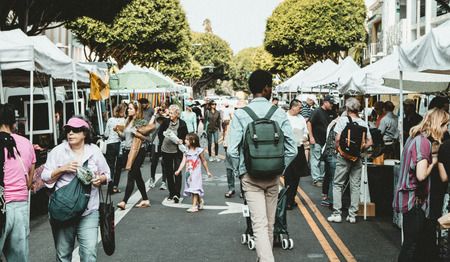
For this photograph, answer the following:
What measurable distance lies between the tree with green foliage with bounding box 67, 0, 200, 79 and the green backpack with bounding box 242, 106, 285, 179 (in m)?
23.6

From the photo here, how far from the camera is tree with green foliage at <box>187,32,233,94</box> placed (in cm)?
9212

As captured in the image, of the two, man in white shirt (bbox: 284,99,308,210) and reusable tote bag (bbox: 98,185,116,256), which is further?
man in white shirt (bbox: 284,99,308,210)

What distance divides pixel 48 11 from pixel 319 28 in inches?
1180

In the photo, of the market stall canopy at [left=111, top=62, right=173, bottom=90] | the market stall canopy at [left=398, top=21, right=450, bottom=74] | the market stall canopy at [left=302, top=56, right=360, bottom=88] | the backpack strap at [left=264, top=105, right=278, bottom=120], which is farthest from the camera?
the market stall canopy at [left=111, top=62, right=173, bottom=90]

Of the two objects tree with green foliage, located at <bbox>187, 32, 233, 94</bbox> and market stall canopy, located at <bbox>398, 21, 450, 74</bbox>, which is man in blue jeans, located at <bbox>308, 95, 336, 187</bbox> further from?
tree with green foliage, located at <bbox>187, 32, 233, 94</bbox>

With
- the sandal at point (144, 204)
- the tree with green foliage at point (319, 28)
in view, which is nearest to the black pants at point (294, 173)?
the sandal at point (144, 204)

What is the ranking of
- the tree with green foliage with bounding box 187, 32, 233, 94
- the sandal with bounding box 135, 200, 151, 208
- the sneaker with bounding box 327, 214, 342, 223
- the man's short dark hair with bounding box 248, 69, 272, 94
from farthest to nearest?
1. the tree with green foliage with bounding box 187, 32, 233, 94
2. the sandal with bounding box 135, 200, 151, 208
3. the sneaker with bounding box 327, 214, 342, 223
4. the man's short dark hair with bounding box 248, 69, 272, 94

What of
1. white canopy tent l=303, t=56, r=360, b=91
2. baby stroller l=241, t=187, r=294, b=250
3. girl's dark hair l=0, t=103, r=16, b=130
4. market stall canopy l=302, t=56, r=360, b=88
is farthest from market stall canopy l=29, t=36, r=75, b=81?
white canopy tent l=303, t=56, r=360, b=91

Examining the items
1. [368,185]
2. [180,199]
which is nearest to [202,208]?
[180,199]

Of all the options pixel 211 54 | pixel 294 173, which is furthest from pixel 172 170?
pixel 211 54

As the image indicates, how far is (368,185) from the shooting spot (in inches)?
Result: 345

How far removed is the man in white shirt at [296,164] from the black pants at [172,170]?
209cm

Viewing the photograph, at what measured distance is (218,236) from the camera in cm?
706

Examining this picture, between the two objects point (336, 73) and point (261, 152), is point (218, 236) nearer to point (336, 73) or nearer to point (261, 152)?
point (261, 152)
